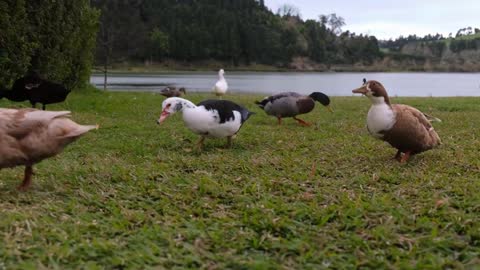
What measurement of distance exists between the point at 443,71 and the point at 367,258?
278ft

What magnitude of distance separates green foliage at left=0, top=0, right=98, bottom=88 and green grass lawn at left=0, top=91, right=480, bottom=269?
6.06 metres

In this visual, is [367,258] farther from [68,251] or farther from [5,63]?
[5,63]

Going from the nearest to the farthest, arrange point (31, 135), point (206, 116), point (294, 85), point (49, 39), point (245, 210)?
1. point (245, 210)
2. point (31, 135)
3. point (206, 116)
4. point (49, 39)
5. point (294, 85)

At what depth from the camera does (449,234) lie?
348cm

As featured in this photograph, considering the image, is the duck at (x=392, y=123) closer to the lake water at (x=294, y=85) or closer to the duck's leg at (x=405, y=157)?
the duck's leg at (x=405, y=157)

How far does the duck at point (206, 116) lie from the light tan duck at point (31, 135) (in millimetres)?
1975

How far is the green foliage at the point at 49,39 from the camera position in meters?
11.8

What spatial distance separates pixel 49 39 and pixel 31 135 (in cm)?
1013

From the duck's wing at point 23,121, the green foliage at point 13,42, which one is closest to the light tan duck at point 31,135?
the duck's wing at point 23,121

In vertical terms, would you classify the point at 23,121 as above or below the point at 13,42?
below

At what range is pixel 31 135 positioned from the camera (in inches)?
168

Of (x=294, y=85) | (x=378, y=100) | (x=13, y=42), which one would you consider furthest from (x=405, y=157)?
(x=294, y=85)

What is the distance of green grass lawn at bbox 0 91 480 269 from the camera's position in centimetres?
318

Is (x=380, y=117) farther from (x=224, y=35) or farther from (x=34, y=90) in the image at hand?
(x=224, y=35)
